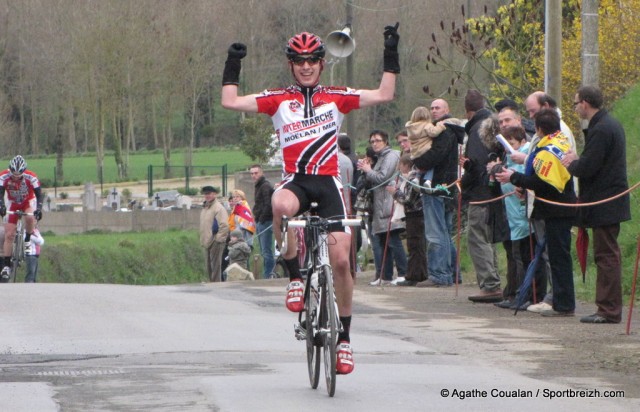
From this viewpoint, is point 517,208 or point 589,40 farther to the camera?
point 589,40

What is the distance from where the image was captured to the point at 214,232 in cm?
2552

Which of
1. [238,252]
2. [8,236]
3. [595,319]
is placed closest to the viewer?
[595,319]

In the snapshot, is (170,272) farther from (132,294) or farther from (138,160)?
(138,160)

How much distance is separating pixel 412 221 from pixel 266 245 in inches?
256

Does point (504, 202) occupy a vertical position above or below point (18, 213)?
above

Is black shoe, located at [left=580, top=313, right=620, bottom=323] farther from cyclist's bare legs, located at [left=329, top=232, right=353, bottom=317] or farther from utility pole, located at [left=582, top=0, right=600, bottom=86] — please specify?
utility pole, located at [left=582, top=0, right=600, bottom=86]

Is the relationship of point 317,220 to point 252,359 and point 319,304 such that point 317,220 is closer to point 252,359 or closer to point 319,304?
point 319,304

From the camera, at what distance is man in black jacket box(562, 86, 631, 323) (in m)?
12.9

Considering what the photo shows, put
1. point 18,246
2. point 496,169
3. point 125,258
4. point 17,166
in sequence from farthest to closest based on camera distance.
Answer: point 125,258 → point 18,246 → point 17,166 → point 496,169

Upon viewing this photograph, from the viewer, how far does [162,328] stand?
1320 centimetres

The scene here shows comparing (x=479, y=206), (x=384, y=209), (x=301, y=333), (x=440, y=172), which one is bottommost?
Result: (x=301, y=333)

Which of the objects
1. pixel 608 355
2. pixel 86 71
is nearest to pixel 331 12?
pixel 86 71

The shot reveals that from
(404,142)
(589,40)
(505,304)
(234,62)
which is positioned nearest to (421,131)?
(404,142)

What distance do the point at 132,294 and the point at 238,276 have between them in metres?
6.09
